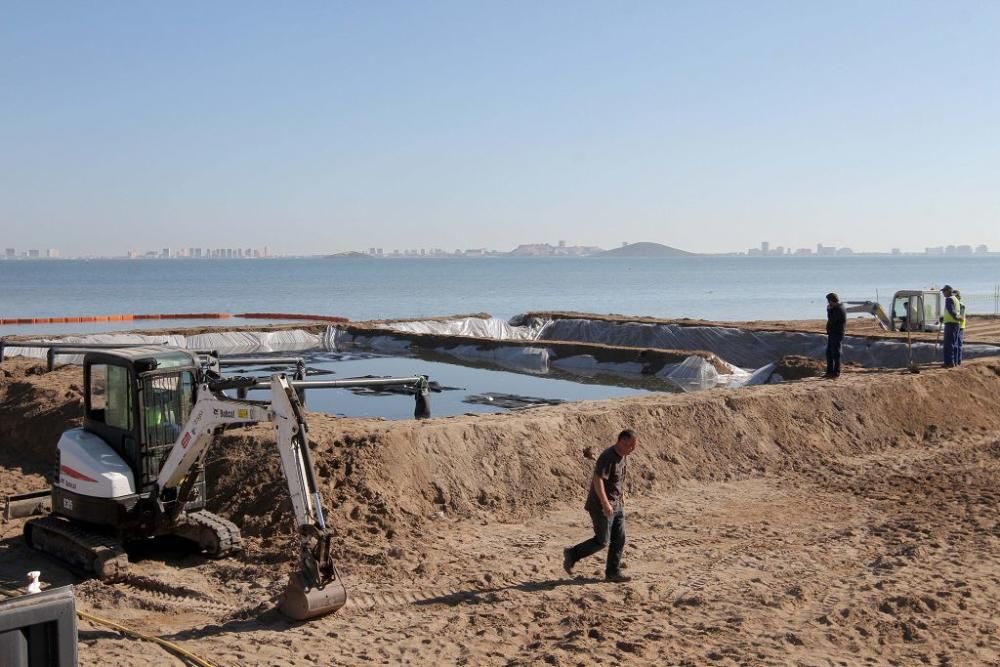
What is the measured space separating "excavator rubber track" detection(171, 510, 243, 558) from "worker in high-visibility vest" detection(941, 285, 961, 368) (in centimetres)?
1697

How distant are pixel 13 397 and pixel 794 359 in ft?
65.9

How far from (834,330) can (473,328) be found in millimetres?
28460

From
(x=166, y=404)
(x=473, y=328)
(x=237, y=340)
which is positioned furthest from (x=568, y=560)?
(x=473, y=328)

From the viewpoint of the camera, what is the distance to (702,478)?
1488 cm

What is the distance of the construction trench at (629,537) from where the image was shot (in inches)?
323

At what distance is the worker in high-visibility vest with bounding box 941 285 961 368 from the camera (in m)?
21.2

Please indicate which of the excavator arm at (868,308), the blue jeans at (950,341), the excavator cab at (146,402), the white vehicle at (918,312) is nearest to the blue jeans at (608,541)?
the excavator cab at (146,402)

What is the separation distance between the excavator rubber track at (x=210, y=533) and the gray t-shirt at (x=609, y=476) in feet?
13.7

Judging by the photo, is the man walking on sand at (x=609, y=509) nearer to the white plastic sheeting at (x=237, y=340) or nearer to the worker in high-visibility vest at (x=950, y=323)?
the worker in high-visibility vest at (x=950, y=323)

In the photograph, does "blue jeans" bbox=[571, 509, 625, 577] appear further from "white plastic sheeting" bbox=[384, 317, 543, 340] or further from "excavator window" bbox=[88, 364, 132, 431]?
"white plastic sheeting" bbox=[384, 317, 543, 340]

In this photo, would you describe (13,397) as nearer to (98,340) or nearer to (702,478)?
(702,478)

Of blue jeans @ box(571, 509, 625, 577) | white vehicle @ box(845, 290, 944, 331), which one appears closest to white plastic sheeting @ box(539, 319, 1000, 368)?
white vehicle @ box(845, 290, 944, 331)

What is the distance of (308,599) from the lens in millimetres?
8453

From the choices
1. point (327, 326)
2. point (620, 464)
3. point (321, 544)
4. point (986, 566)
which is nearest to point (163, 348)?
point (321, 544)
